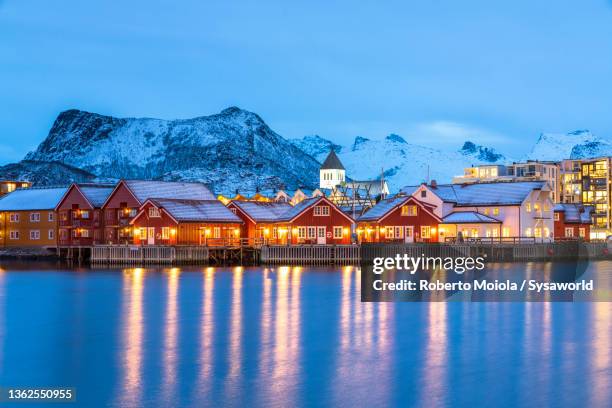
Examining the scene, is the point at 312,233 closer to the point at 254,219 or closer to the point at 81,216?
the point at 254,219

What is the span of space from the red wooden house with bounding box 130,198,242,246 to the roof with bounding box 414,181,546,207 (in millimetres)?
23350

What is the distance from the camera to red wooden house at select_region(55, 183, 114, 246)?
9456 centimetres

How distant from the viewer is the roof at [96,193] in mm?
95125

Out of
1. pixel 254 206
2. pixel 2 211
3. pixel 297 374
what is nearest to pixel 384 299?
pixel 297 374

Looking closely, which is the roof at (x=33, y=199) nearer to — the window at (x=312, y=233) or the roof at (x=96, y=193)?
the roof at (x=96, y=193)

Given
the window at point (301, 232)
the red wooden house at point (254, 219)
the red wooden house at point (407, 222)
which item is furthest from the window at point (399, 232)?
the red wooden house at point (254, 219)

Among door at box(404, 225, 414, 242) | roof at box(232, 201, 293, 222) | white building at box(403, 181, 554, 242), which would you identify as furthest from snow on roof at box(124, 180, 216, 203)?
white building at box(403, 181, 554, 242)

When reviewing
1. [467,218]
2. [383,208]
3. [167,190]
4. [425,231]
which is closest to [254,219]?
[167,190]

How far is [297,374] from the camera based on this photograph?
89.8ft

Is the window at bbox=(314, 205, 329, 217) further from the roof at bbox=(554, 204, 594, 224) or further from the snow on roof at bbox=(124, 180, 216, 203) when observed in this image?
the roof at bbox=(554, 204, 594, 224)

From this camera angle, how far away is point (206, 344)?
32844 millimetres

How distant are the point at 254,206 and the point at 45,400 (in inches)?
2759

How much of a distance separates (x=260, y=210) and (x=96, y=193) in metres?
19.5

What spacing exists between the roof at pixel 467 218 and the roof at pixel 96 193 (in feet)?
127
